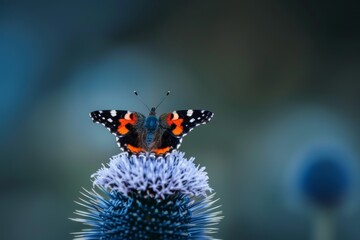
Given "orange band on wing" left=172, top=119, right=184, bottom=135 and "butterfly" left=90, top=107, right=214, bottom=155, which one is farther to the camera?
"orange band on wing" left=172, top=119, right=184, bottom=135

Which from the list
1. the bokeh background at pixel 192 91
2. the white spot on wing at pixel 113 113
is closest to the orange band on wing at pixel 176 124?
the white spot on wing at pixel 113 113

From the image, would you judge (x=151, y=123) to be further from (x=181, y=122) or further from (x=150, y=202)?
(x=150, y=202)

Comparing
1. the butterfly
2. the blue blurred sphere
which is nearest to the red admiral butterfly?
the butterfly

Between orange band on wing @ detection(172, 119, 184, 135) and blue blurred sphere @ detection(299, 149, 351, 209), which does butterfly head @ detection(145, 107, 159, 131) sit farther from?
blue blurred sphere @ detection(299, 149, 351, 209)

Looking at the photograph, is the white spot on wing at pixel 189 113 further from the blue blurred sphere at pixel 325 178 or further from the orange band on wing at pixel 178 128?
the blue blurred sphere at pixel 325 178

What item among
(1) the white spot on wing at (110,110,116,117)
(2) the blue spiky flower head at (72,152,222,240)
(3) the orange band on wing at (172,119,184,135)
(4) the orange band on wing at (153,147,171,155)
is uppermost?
(1) the white spot on wing at (110,110,116,117)

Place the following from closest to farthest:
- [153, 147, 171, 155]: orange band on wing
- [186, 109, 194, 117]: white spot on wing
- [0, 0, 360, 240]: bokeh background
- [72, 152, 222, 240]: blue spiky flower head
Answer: [72, 152, 222, 240]: blue spiky flower head
[153, 147, 171, 155]: orange band on wing
[186, 109, 194, 117]: white spot on wing
[0, 0, 360, 240]: bokeh background

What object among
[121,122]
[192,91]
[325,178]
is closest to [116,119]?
[121,122]
